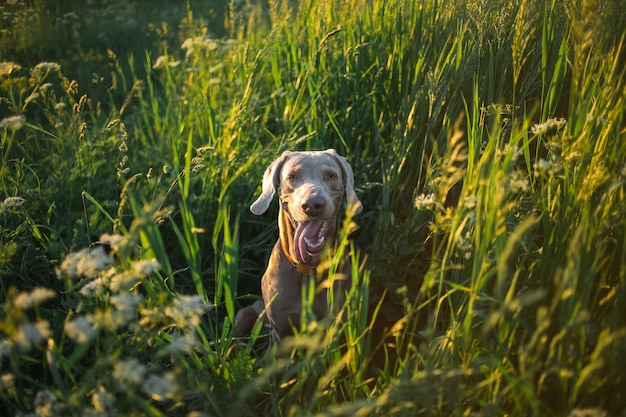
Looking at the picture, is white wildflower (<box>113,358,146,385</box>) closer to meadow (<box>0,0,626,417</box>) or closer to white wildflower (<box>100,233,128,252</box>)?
meadow (<box>0,0,626,417</box>)

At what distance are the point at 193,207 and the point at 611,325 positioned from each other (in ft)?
6.90

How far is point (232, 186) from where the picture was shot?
3121 millimetres

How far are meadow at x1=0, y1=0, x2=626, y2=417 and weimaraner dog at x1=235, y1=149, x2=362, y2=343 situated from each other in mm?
143

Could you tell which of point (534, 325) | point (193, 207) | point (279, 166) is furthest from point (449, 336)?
point (193, 207)

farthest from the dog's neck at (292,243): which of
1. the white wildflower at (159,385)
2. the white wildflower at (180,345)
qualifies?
the white wildflower at (159,385)

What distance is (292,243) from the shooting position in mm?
2600

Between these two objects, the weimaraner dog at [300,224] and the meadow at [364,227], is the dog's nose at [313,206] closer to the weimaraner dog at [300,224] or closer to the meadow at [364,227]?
the weimaraner dog at [300,224]

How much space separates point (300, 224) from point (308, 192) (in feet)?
0.53

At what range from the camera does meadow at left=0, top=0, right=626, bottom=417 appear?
148 cm

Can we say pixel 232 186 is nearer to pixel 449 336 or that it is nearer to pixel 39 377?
pixel 39 377

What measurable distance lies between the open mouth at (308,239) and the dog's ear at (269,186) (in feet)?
0.69

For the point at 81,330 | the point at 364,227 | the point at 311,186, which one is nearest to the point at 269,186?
the point at 311,186

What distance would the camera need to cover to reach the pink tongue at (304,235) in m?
2.48

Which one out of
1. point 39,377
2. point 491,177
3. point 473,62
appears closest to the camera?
point 491,177
